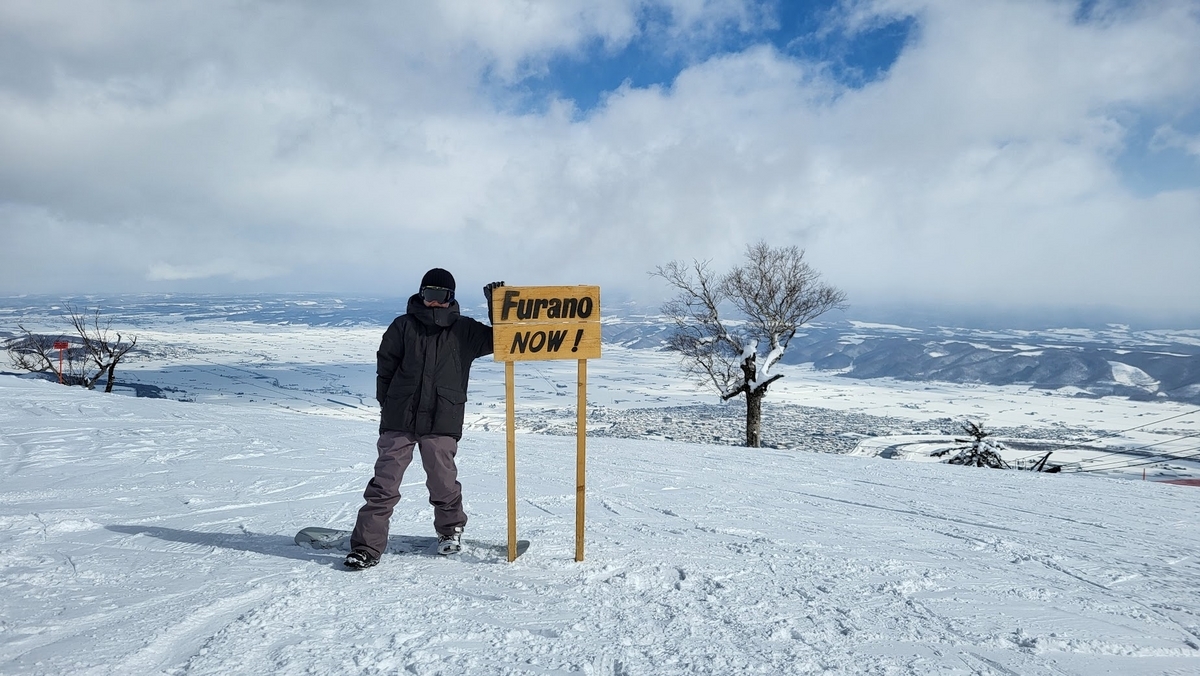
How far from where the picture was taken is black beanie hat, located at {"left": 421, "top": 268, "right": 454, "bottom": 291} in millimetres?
3867

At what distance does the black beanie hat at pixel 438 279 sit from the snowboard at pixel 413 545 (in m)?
1.98

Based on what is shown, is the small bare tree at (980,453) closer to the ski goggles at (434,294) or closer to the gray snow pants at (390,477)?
the gray snow pants at (390,477)

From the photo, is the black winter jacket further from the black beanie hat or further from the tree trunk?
the tree trunk

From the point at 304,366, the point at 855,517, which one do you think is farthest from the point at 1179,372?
the point at 304,366

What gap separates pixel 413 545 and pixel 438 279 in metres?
2.11

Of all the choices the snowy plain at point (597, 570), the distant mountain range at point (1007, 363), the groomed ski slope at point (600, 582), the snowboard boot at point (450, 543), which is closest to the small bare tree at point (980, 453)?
the snowy plain at point (597, 570)

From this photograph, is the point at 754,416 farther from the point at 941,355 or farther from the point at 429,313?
the point at 941,355

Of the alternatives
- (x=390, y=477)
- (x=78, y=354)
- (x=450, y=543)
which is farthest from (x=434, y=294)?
(x=78, y=354)

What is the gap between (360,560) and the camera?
3.75 metres

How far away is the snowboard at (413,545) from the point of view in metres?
4.17

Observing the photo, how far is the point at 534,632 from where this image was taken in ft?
9.67

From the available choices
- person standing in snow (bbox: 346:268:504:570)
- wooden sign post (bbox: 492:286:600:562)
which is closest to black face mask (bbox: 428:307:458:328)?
person standing in snow (bbox: 346:268:504:570)

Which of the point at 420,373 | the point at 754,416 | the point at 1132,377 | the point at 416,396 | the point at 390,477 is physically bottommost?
the point at 1132,377

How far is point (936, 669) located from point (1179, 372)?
110 metres
